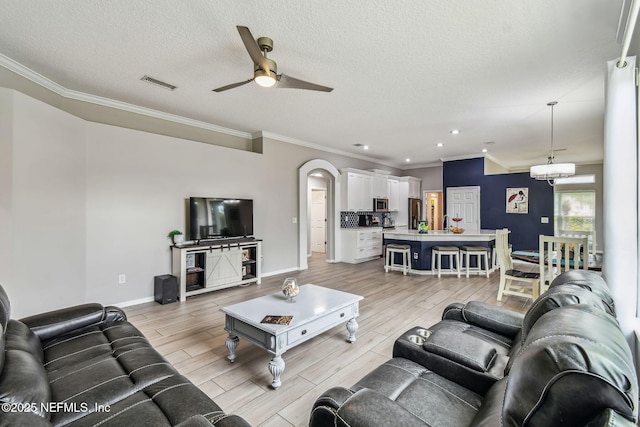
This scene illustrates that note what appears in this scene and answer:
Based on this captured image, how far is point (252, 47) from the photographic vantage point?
7.60ft

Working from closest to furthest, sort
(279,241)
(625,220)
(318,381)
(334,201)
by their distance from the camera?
(625,220)
(318,381)
(279,241)
(334,201)

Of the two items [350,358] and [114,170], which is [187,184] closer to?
[114,170]

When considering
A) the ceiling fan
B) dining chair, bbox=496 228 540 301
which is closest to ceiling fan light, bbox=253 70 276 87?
the ceiling fan

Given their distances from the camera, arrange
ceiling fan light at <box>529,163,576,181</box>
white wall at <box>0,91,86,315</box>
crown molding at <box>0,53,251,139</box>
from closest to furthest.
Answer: white wall at <box>0,91,86,315</box> < crown molding at <box>0,53,251,139</box> < ceiling fan light at <box>529,163,576,181</box>

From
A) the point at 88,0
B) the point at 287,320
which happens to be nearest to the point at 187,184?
the point at 88,0

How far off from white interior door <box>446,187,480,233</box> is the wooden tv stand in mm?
6017

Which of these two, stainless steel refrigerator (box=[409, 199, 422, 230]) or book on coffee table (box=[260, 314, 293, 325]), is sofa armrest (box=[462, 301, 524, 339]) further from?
stainless steel refrigerator (box=[409, 199, 422, 230])

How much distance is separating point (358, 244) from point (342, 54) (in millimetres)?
5206

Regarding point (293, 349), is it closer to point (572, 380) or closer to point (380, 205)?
point (572, 380)

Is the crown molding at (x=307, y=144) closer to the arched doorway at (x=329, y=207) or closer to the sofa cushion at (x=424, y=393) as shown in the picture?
the arched doorway at (x=329, y=207)

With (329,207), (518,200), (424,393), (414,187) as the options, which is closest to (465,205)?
(518,200)

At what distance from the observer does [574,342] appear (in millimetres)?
729

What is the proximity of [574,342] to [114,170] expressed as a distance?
4.94 meters

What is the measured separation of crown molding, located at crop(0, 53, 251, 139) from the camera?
314 cm
